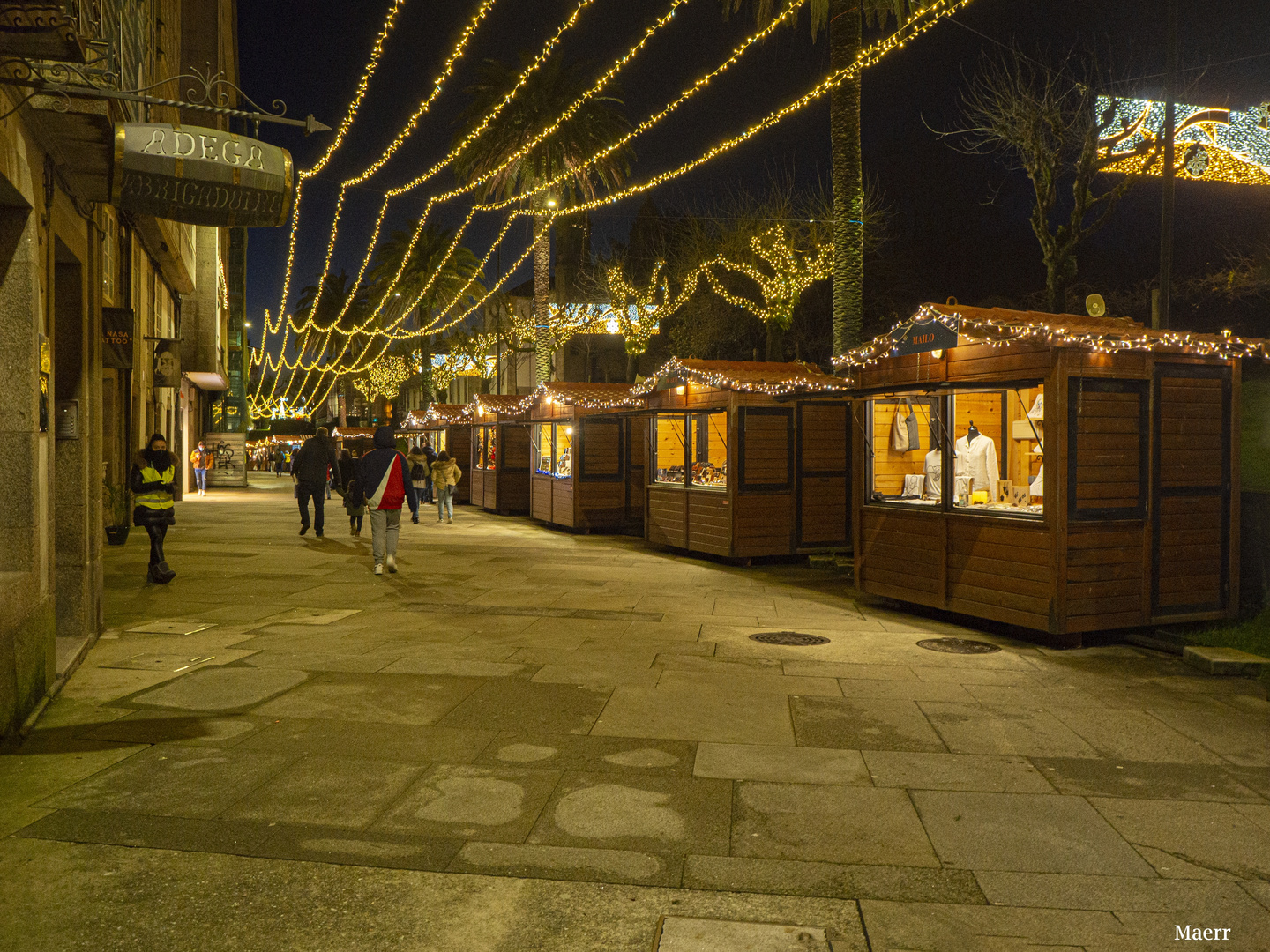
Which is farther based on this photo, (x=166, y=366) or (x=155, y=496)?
(x=166, y=366)

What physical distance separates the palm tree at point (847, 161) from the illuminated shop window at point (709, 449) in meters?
2.20

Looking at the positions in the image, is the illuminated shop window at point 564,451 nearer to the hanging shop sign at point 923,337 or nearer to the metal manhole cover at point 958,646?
the hanging shop sign at point 923,337

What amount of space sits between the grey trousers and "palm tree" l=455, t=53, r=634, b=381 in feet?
45.9

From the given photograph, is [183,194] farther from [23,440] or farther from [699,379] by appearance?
[699,379]

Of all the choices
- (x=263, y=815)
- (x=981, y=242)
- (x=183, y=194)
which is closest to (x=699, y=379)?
(x=183, y=194)

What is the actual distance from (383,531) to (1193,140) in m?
17.8

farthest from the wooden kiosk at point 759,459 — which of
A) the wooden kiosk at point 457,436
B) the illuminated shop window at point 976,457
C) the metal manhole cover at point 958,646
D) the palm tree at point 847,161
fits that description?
the wooden kiosk at point 457,436

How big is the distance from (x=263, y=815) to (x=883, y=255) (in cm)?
3677

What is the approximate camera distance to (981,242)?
39.6m

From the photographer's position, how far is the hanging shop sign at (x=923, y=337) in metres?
9.53

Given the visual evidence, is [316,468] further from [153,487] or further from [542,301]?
[542,301]

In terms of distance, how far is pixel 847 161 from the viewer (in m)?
14.8

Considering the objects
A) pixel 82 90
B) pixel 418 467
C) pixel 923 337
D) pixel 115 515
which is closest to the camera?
pixel 82 90

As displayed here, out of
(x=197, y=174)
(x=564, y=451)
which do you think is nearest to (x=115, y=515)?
(x=564, y=451)
